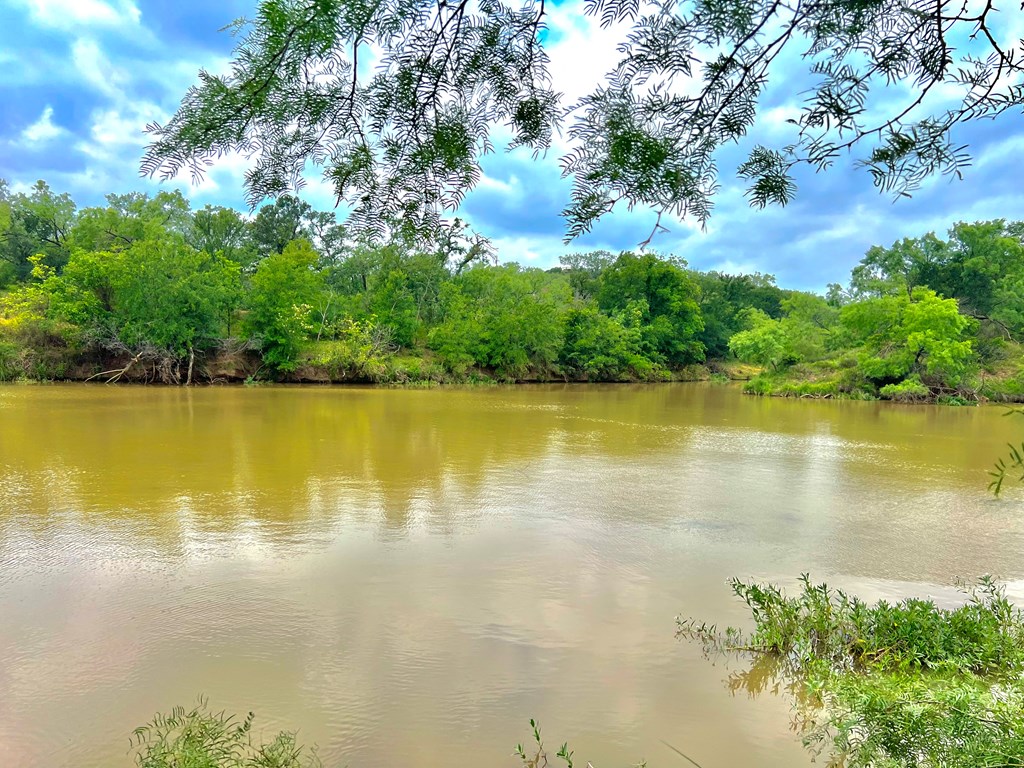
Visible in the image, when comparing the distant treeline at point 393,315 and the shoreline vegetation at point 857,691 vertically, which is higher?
the distant treeline at point 393,315

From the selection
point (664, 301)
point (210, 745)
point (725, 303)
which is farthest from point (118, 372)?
point (725, 303)

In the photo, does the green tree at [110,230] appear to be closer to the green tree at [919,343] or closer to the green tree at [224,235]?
the green tree at [224,235]

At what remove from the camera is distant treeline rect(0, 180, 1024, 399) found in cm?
2417

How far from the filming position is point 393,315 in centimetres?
3188

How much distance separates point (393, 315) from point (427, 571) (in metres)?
27.9

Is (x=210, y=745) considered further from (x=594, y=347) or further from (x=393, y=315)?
(x=594, y=347)

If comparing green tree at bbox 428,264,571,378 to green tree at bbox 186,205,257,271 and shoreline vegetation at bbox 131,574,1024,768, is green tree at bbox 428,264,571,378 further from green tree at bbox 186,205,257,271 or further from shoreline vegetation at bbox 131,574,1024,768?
shoreline vegetation at bbox 131,574,1024,768

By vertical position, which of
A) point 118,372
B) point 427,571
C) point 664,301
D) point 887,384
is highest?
point 664,301

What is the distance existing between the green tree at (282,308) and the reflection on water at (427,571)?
14.8m

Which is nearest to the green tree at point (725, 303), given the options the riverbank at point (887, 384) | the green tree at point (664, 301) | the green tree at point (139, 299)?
the green tree at point (664, 301)

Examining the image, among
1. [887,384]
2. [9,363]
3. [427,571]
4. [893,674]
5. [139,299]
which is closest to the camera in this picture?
[893,674]

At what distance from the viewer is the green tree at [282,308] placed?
26.6 metres

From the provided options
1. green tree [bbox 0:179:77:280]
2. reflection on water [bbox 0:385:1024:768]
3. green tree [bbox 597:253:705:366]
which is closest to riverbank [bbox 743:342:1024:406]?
green tree [bbox 597:253:705:366]

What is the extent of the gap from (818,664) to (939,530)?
4.48 m
